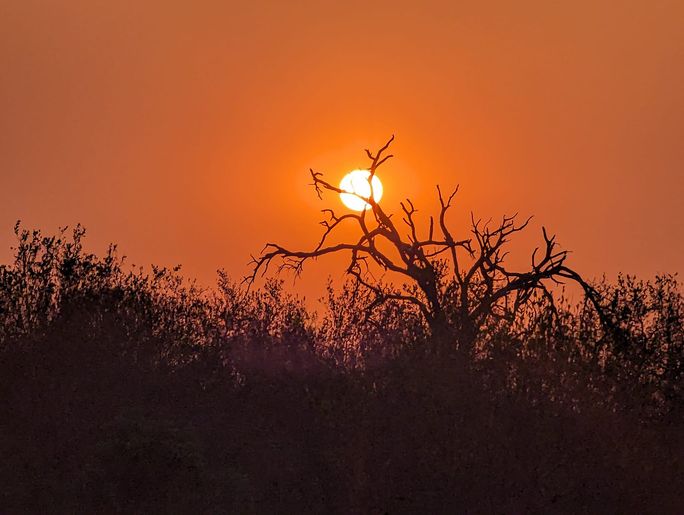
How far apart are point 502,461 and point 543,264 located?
1296 cm

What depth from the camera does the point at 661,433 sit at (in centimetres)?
2373

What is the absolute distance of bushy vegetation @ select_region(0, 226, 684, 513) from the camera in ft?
67.8

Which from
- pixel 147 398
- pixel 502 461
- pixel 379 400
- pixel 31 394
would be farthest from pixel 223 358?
pixel 502 461

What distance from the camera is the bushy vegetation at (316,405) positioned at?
20672mm

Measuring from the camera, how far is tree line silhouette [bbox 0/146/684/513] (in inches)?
814

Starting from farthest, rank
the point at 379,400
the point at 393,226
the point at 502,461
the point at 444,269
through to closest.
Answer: the point at 393,226 → the point at 444,269 → the point at 379,400 → the point at 502,461

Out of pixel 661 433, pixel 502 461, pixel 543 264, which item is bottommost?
pixel 502 461

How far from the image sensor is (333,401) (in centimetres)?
2239

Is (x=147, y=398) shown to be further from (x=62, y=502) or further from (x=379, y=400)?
(x=379, y=400)

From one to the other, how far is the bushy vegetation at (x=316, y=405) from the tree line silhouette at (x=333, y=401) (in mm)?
48

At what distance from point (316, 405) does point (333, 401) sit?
2.48 ft

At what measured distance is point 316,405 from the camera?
75.6 ft

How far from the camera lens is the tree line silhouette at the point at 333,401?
20.7 metres

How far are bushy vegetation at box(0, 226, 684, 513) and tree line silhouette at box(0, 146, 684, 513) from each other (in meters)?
0.05
